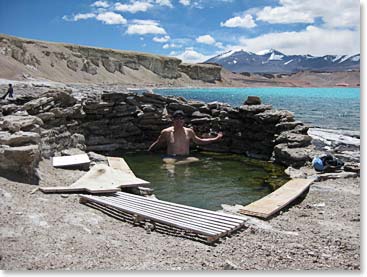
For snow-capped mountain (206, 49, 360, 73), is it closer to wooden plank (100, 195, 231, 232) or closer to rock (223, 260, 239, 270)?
wooden plank (100, 195, 231, 232)

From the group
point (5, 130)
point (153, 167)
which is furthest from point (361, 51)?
point (153, 167)

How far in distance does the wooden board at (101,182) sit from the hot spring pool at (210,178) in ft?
3.86

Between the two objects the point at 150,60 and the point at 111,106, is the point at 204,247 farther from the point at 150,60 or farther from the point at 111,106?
the point at 150,60

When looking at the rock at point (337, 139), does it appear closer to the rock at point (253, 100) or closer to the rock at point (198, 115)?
the rock at point (253, 100)

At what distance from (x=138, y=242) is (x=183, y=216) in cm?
57

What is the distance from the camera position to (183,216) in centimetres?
391

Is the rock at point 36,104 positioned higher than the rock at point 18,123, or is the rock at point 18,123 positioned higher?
the rock at point 36,104

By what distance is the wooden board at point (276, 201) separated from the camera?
15.3 ft

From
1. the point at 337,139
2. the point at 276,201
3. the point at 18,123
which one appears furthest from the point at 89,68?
the point at 276,201

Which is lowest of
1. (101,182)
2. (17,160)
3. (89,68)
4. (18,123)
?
(101,182)

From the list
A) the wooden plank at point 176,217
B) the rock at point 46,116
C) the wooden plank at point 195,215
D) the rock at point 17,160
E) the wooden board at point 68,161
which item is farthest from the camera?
the rock at point 46,116

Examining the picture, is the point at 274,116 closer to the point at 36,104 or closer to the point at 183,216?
the point at 36,104

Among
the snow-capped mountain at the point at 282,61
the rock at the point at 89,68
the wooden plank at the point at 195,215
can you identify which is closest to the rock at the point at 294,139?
the snow-capped mountain at the point at 282,61

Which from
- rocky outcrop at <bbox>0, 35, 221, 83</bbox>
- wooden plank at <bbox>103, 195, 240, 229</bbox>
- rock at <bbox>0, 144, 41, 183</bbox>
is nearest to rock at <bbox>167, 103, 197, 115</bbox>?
rock at <bbox>0, 144, 41, 183</bbox>
